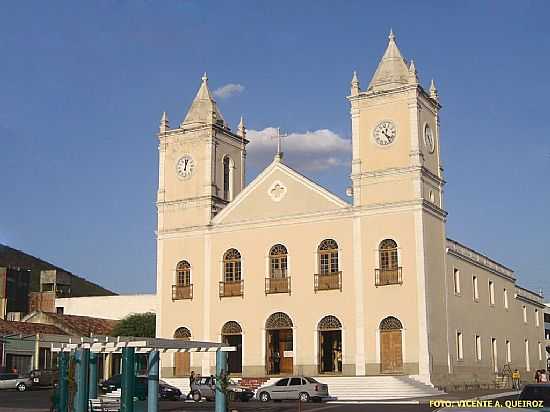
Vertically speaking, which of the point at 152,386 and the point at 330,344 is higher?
the point at 330,344

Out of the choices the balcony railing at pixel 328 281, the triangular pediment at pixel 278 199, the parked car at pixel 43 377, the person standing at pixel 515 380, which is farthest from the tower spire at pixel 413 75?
the parked car at pixel 43 377

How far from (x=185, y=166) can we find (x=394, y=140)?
41.5ft

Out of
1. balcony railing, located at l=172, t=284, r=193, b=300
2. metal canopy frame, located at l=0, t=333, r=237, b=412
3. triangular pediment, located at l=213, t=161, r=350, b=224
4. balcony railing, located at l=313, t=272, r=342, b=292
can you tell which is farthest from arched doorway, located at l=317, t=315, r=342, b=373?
metal canopy frame, located at l=0, t=333, r=237, b=412

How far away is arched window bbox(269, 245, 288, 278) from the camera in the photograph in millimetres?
42000

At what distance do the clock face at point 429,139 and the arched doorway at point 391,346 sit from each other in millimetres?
8862

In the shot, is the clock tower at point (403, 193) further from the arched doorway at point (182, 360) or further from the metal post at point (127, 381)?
the metal post at point (127, 381)

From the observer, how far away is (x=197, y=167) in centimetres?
4591

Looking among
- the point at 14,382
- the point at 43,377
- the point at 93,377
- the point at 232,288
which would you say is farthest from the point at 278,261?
the point at 93,377

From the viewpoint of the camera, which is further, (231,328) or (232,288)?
(232,288)

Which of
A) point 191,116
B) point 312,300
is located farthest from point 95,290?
point 312,300

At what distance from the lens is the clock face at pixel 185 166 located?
46.1m

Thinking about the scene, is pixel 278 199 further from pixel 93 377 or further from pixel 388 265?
pixel 93 377

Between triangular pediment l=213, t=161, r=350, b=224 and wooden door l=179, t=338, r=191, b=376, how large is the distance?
7.38 m

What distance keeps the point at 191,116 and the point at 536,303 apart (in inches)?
1164
